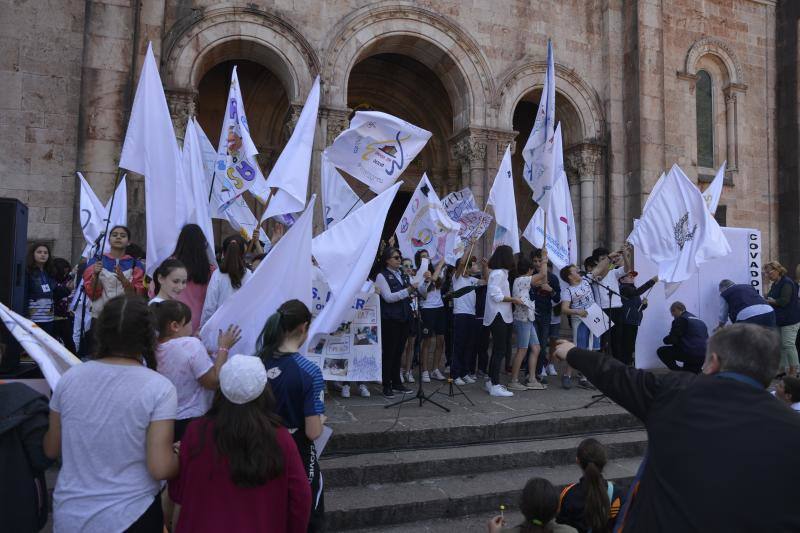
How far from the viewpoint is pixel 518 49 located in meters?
14.0

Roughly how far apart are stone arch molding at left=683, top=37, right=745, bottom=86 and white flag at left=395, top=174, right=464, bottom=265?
36.4 feet

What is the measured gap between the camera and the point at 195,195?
5840 mm

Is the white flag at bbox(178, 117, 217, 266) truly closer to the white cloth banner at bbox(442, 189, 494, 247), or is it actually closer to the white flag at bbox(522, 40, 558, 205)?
the white cloth banner at bbox(442, 189, 494, 247)

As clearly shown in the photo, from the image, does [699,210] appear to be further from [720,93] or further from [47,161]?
[720,93]

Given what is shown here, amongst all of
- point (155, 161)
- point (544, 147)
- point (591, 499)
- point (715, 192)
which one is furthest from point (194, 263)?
point (715, 192)

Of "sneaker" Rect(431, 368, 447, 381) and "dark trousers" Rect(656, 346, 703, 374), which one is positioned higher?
"dark trousers" Rect(656, 346, 703, 374)

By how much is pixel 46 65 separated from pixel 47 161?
1703 millimetres

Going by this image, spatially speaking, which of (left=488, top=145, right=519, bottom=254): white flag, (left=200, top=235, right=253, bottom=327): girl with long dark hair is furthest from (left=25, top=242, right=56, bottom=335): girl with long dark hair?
(left=488, top=145, right=519, bottom=254): white flag

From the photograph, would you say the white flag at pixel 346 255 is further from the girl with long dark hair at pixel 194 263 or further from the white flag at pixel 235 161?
the white flag at pixel 235 161

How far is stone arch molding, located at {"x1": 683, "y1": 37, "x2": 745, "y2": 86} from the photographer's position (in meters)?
15.7

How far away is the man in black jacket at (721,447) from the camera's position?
6.29 feet

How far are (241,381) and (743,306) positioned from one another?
8363 millimetres

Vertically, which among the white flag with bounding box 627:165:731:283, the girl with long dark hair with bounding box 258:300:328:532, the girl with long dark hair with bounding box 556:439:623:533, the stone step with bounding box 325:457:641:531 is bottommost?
the stone step with bounding box 325:457:641:531

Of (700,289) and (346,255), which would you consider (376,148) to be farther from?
(700,289)
